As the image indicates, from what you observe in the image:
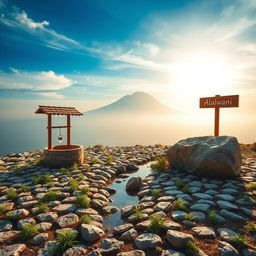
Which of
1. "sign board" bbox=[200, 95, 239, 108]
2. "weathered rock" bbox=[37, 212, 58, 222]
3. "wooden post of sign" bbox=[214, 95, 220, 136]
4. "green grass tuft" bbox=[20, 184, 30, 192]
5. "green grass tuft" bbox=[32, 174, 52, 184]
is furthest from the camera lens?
"wooden post of sign" bbox=[214, 95, 220, 136]

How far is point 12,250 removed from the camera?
375 cm

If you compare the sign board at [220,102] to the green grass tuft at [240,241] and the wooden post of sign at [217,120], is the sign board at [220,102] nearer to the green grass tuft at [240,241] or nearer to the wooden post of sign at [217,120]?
the wooden post of sign at [217,120]

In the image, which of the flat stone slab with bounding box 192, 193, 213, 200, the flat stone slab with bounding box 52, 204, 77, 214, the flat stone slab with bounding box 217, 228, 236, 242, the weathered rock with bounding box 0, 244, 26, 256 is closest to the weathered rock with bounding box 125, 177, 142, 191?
the flat stone slab with bounding box 192, 193, 213, 200

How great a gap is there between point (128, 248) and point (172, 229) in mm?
1021

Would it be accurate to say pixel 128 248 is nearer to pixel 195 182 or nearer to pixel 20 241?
pixel 20 241

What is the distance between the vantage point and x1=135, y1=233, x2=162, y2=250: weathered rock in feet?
12.7

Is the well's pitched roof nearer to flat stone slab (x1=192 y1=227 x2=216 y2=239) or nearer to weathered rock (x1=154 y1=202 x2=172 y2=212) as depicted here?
weathered rock (x1=154 y1=202 x2=172 y2=212)

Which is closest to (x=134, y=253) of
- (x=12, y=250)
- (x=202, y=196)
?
(x=12, y=250)

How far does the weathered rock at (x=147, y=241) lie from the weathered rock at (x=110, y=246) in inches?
12.6

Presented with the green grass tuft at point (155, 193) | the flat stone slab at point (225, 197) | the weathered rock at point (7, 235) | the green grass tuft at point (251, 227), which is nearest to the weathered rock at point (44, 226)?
the weathered rock at point (7, 235)

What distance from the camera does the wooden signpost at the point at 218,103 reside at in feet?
32.4

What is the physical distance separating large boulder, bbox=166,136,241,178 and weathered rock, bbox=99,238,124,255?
182 inches

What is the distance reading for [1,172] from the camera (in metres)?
8.61

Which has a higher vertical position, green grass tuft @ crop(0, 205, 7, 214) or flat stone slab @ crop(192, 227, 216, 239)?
flat stone slab @ crop(192, 227, 216, 239)
